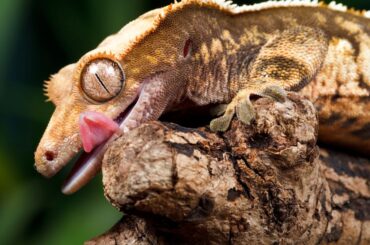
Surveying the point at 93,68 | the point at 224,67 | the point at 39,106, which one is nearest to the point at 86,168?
the point at 93,68

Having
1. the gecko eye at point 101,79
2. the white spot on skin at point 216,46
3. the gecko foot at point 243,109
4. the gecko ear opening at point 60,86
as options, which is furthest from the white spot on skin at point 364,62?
the gecko ear opening at point 60,86

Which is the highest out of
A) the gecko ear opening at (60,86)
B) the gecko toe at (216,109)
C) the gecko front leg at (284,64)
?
the gecko front leg at (284,64)

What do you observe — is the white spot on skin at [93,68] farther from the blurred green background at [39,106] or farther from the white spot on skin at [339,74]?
the blurred green background at [39,106]

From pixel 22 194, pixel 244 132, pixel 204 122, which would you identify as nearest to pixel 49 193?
pixel 22 194

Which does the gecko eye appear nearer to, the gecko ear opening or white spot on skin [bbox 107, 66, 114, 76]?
white spot on skin [bbox 107, 66, 114, 76]

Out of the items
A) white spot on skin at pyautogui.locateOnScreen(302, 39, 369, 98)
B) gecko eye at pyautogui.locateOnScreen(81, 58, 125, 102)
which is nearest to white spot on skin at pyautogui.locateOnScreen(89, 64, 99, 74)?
gecko eye at pyautogui.locateOnScreen(81, 58, 125, 102)

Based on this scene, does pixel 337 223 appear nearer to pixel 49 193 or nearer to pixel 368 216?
pixel 368 216

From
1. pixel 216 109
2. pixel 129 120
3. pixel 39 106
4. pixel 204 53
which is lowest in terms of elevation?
pixel 39 106

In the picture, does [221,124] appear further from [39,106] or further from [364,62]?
[39,106]
